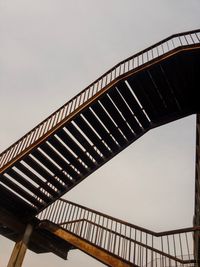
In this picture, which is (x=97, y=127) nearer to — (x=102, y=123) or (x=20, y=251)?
(x=102, y=123)

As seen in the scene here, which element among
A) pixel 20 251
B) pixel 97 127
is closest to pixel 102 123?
pixel 97 127

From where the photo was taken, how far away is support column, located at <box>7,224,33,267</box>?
8.50m

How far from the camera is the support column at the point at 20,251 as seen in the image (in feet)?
27.9

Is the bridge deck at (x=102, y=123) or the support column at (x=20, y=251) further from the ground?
the bridge deck at (x=102, y=123)

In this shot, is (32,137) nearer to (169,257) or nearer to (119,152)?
(119,152)

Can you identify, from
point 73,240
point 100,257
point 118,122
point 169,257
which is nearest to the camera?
point 169,257

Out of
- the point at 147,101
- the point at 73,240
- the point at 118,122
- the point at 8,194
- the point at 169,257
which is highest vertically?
the point at 147,101

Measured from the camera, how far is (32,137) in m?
8.50

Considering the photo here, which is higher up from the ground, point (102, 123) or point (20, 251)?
point (102, 123)

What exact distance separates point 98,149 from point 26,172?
266 centimetres

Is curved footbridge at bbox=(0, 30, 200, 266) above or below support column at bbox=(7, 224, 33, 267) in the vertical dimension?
above

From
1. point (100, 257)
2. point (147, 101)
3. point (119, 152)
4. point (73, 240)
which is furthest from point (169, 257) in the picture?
point (147, 101)

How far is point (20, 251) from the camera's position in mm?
8797

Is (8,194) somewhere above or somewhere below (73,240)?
above
